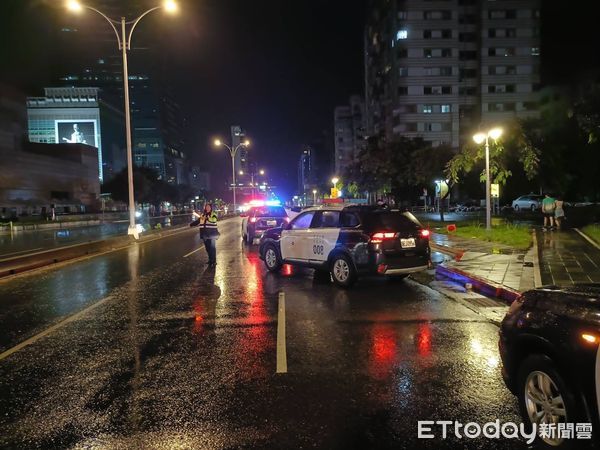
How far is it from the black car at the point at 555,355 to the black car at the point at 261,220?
1663cm

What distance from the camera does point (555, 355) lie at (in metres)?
3.44

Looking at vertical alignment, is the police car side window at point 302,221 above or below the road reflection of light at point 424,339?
above

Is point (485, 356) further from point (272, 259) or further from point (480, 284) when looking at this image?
point (272, 259)

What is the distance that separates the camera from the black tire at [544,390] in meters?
3.29

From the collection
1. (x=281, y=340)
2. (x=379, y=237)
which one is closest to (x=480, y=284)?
(x=379, y=237)

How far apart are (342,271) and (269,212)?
11.8 metres

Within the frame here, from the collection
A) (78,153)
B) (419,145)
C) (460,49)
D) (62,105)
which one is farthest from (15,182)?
(460,49)

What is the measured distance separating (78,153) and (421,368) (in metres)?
105

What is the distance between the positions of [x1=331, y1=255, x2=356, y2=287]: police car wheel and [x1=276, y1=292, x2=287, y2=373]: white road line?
5.13ft

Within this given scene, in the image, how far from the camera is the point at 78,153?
98875mm

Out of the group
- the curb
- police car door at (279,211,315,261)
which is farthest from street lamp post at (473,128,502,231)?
police car door at (279,211,315,261)

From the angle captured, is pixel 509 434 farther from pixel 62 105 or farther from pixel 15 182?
pixel 62 105

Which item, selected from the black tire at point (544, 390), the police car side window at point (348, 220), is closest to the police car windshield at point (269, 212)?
the police car side window at point (348, 220)

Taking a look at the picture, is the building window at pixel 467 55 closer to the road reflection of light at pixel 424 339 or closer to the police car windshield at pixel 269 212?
the police car windshield at pixel 269 212
